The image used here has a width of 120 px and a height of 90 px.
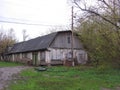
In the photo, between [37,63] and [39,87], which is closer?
[39,87]

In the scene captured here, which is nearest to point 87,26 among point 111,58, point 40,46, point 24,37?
point 111,58

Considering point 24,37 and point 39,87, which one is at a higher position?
point 24,37

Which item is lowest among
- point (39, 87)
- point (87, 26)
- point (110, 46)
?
point (39, 87)

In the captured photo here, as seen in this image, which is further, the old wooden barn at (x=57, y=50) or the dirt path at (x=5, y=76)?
the old wooden barn at (x=57, y=50)

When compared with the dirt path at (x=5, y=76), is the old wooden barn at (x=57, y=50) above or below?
above

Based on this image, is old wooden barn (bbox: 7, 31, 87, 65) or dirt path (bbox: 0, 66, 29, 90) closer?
dirt path (bbox: 0, 66, 29, 90)

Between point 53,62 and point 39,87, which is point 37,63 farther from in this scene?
point 39,87

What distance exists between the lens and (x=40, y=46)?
40.8 metres

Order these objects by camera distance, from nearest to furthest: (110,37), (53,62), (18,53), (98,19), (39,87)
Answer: (39,87)
(110,37)
(98,19)
(53,62)
(18,53)

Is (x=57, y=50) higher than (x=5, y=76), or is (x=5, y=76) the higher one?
(x=57, y=50)

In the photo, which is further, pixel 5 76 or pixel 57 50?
pixel 57 50

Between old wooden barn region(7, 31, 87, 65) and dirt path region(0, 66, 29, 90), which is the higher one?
old wooden barn region(7, 31, 87, 65)

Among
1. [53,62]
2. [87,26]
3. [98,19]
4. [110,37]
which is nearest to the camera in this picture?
[110,37]

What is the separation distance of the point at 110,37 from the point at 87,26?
7.87 m
